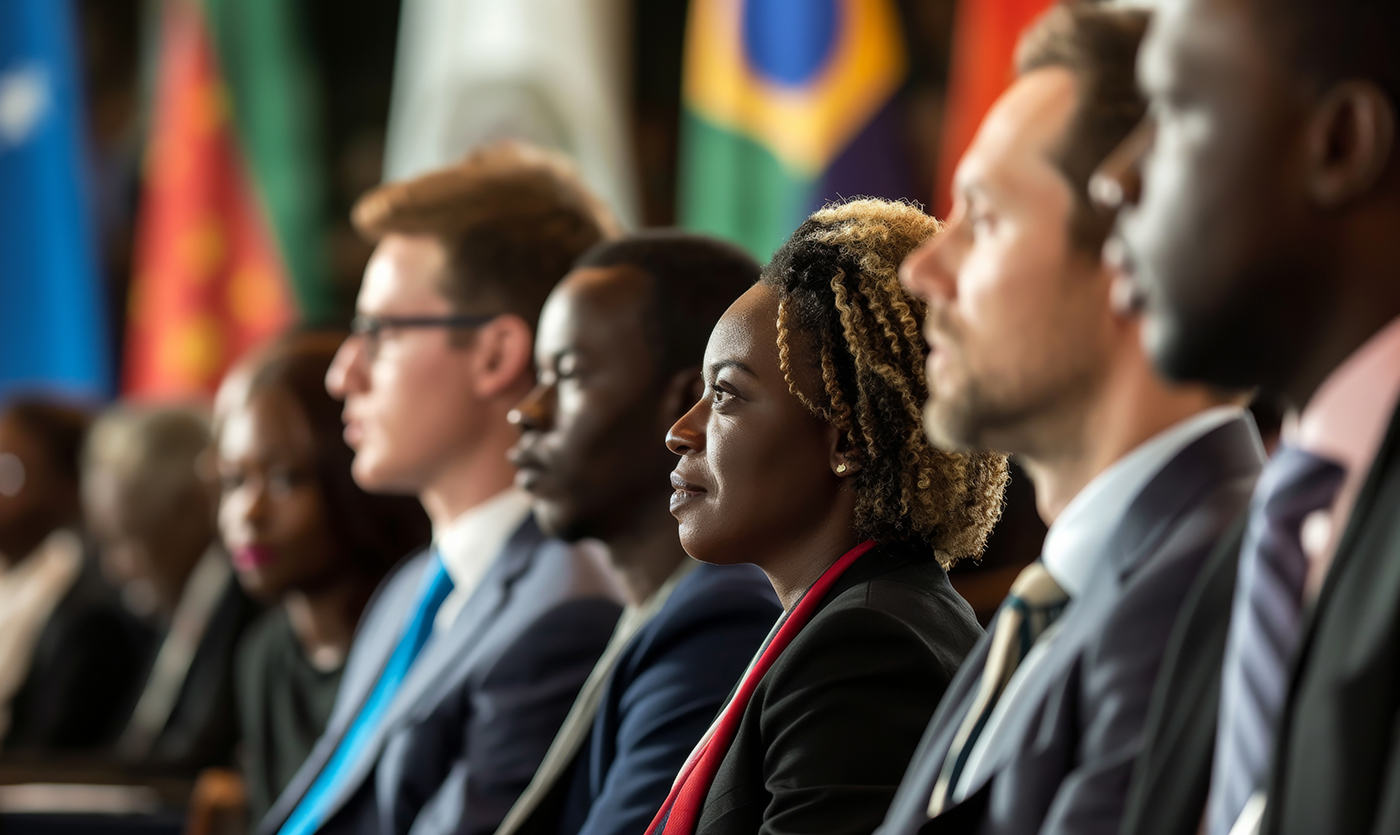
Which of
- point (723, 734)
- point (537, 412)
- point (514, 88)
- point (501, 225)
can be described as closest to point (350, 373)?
point (501, 225)

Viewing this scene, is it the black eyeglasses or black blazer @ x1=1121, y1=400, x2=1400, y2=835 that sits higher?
black blazer @ x1=1121, y1=400, x2=1400, y2=835

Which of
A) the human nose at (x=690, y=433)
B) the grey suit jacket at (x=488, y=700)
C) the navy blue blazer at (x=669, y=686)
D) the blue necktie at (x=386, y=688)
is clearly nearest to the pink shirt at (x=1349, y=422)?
the human nose at (x=690, y=433)

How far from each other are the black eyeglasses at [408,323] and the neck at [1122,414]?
77.6 inches

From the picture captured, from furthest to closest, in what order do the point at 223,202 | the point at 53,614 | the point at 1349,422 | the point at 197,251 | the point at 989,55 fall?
the point at 223,202 < the point at 197,251 < the point at 989,55 < the point at 53,614 < the point at 1349,422

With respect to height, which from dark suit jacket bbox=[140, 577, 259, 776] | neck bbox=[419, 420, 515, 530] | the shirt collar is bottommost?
dark suit jacket bbox=[140, 577, 259, 776]

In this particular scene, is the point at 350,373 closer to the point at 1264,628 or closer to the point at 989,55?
the point at 1264,628

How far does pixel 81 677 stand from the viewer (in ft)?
18.8

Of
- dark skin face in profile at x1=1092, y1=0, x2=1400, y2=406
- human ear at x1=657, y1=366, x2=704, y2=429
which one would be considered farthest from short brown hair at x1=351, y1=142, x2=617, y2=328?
dark skin face in profile at x1=1092, y1=0, x2=1400, y2=406

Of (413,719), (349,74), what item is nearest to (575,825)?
(413,719)

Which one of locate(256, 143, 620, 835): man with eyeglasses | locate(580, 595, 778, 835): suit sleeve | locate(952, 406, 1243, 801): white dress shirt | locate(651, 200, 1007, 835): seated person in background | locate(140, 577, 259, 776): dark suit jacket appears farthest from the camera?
locate(140, 577, 259, 776): dark suit jacket

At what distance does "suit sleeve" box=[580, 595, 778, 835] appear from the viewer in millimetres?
2371

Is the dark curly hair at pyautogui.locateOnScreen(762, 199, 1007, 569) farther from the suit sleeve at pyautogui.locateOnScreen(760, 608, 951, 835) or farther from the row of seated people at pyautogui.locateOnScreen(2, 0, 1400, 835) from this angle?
the suit sleeve at pyautogui.locateOnScreen(760, 608, 951, 835)

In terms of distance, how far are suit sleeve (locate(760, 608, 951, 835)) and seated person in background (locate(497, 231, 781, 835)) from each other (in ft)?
2.16

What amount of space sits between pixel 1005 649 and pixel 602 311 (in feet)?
4.45
